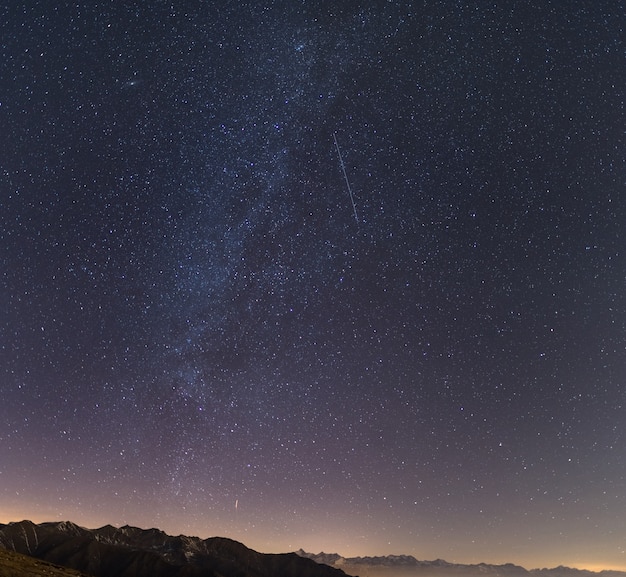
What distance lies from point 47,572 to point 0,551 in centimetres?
1698

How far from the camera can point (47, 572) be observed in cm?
13388

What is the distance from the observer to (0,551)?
139625mm
